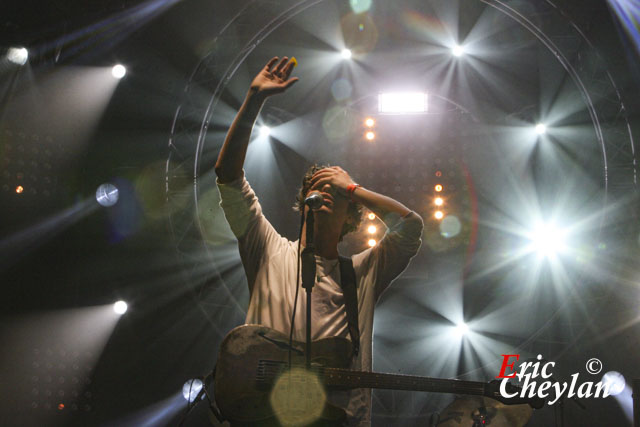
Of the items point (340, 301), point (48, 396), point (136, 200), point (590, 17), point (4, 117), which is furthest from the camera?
point (136, 200)

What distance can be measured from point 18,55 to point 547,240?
6.77 m

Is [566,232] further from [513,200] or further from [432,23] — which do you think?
[432,23]

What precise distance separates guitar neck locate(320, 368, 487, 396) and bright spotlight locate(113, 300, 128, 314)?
182 inches

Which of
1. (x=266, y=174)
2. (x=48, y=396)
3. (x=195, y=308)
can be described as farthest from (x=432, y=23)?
(x=48, y=396)

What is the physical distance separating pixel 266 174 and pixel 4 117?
3753 mm

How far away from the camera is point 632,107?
221 inches

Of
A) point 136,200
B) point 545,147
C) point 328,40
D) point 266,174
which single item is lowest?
point 136,200

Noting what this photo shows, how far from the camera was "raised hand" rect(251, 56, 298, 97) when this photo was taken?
7.02ft

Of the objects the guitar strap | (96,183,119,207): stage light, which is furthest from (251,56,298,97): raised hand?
(96,183,119,207): stage light

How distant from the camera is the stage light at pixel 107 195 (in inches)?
223

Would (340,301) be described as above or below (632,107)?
below

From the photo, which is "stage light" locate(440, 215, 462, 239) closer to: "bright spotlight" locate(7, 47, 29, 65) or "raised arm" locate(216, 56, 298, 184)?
"raised arm" locate(216, 56, 298, 184)

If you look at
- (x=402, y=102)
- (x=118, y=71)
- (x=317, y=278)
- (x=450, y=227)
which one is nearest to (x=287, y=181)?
(x=402, y=102)

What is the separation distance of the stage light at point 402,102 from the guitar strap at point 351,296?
19.3ft
